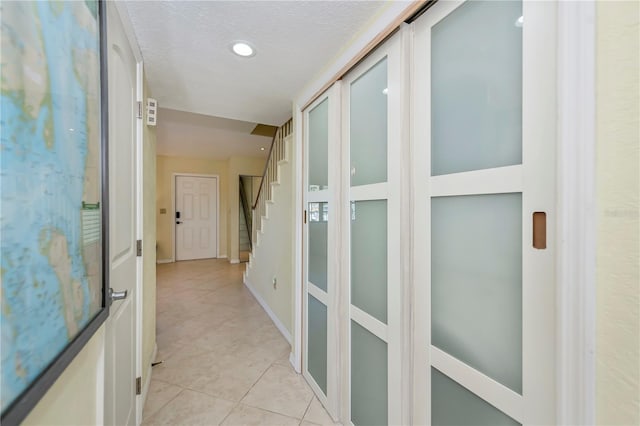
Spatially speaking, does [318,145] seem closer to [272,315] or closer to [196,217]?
[272,315]

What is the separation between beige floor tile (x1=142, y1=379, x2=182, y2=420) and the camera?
1627 mm

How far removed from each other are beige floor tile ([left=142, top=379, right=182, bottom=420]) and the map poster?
53.2 inches

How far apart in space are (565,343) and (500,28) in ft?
3.07

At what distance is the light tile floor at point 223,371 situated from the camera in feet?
5.29

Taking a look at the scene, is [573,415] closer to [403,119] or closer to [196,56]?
[403,119]

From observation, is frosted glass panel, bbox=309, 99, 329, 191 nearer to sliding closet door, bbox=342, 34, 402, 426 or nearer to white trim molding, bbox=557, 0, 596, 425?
sliding closet door, bbox=342, 34, 402, 426

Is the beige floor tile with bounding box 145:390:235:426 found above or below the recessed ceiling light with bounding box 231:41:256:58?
below

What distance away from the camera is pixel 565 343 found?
2.02 feet

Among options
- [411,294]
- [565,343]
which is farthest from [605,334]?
[411,294]

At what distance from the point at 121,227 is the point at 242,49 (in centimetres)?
120

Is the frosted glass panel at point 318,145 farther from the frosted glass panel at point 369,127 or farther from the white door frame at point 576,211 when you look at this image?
the white door frame at point 576,211

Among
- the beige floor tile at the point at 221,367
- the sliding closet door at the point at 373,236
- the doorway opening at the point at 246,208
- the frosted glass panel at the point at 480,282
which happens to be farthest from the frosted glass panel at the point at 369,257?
the doorway opening at the point at 246,208

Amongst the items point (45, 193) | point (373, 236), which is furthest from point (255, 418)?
point (45, 193)

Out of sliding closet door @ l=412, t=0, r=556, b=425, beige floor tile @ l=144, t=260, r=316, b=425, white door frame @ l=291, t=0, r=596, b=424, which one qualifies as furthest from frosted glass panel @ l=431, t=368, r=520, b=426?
beige floor tile @ l=144, t=260, r=316, b=425
